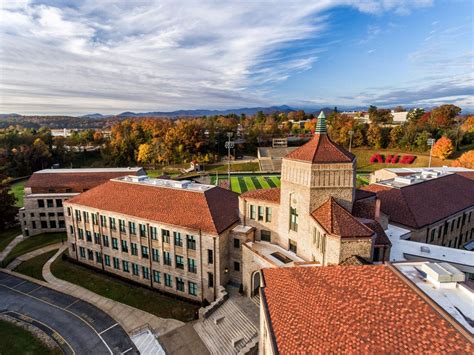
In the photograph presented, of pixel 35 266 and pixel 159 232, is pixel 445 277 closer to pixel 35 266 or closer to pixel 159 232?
pixel 159 232

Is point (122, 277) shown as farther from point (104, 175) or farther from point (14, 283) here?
point (104, 175)

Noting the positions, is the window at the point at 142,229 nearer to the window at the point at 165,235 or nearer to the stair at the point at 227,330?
the window at the point at 165,235

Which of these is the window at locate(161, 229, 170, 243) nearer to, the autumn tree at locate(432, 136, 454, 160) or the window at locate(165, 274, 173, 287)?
the window at locate(165, 274, 173, 287)

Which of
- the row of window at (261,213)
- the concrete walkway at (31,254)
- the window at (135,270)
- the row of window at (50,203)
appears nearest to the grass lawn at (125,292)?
the window at (135,270)

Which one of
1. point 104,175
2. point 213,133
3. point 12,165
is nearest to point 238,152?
point 213,133

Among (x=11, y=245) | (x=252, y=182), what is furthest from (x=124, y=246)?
(x=252, y=182)
